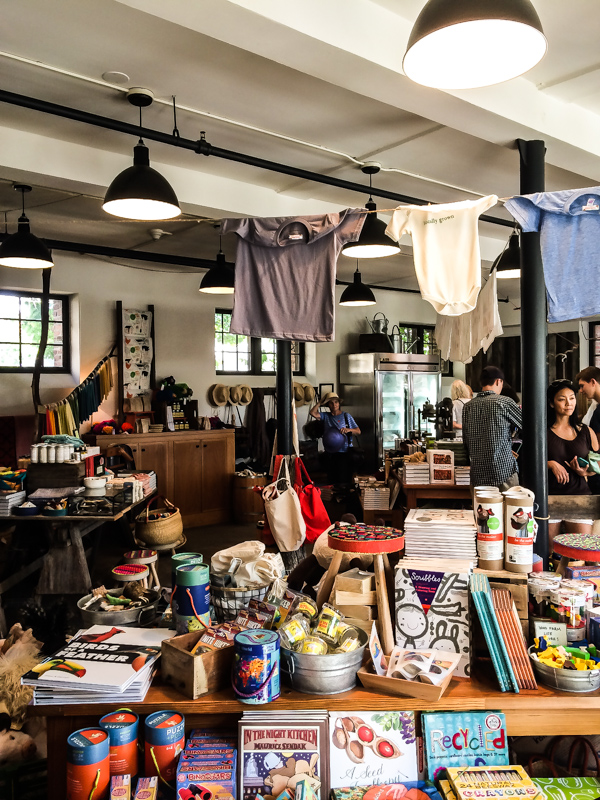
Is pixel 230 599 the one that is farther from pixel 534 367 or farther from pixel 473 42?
pixel 534 367

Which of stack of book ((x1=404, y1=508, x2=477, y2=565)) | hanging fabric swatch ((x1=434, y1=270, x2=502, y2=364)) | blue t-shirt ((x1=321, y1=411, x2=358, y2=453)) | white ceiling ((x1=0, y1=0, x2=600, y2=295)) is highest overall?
white ceiling ((x1=0, y1=0, x2=600, y2=295))

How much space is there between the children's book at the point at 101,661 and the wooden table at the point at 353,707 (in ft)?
0.27

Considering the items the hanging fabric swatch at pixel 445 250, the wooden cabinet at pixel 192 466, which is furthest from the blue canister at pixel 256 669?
the wooden cabinet at pixel 192 466

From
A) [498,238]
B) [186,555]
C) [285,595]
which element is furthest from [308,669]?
[498,238]

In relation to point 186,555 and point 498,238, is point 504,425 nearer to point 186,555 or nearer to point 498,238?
point 186,555

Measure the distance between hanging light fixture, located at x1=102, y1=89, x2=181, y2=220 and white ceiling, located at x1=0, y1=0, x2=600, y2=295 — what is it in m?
0.66

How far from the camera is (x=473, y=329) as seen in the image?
6.36 m

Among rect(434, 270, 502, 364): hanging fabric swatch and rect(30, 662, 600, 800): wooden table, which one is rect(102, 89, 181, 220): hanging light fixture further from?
rect(434, 270, 502, 364): hanging fabric swatch

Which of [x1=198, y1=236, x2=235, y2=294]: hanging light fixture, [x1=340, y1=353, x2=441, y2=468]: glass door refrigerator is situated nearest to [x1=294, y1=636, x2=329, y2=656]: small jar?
[x1=198, y1=236, x2=235, y2=294]: hanging light fixture

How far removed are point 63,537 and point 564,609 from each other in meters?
3.53

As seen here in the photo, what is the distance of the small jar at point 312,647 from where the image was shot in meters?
1.99

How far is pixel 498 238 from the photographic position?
Answer: 29.1 ft

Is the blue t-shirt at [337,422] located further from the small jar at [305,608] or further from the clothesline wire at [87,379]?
the small jar at [305,608]

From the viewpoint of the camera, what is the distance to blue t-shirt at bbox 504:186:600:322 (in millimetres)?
3275
